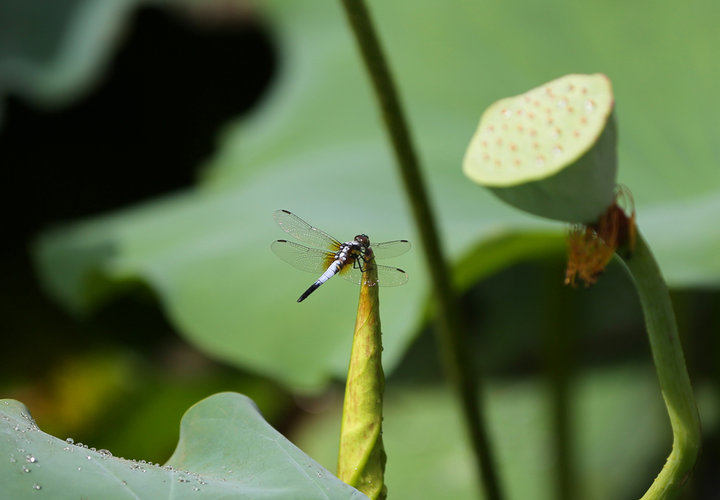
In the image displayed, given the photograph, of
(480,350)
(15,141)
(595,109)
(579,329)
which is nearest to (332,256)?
(595,109)

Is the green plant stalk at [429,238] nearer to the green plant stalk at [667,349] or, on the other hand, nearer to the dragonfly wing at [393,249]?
the dragonfly wing at [393,249]

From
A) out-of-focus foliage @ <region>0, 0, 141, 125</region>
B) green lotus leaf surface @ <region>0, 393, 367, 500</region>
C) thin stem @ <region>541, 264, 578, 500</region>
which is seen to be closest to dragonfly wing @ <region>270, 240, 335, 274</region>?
green lotus leaf surface @ <region>0, 393, 367, 500</region>

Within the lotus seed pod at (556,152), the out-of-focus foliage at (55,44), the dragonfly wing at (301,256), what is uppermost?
the out-of-focus foliage at (55,44)

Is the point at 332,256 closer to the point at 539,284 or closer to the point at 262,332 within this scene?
the point at 262,332

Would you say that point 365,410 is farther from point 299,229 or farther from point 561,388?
point 561,388

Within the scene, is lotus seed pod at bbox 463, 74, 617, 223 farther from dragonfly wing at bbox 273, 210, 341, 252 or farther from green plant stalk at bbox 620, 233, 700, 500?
dragonfly wing at bbox 273, 210, 341, 252

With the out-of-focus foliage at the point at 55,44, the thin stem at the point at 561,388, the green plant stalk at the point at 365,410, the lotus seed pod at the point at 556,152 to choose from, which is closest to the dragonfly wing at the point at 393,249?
the green plant stalk at the point at 365,410
